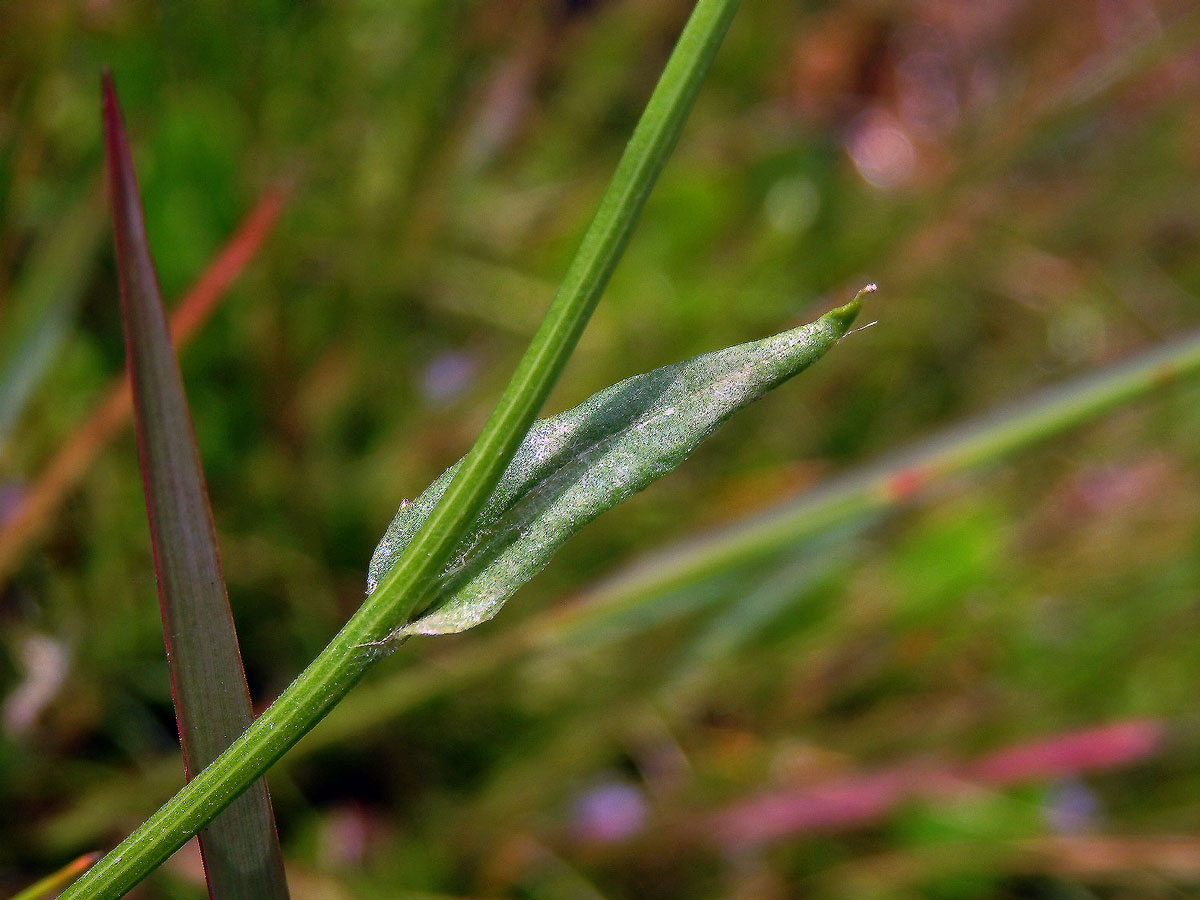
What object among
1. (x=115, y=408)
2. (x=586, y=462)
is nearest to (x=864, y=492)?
(x=586, y=462)

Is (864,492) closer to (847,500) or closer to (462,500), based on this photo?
(847,500)

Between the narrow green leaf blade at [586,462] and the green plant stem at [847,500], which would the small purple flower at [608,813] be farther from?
the narrow green leaf blade at [586,462]

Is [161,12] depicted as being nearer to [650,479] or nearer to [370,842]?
[370,842]

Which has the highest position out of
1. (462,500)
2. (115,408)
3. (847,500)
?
(115,408)

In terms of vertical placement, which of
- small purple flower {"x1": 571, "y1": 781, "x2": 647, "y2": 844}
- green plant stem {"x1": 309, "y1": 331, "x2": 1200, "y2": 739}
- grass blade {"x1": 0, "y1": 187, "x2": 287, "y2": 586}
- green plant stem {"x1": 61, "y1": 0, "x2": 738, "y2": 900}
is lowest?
green plant stem {"x1": 61, "y1": 0, "x2": 738, "y2": 900}

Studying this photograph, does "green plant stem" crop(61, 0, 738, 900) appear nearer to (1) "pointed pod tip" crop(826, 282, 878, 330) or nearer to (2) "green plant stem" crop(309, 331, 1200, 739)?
(1) "pointed pod tip" crop(826, 282, 878, 330)

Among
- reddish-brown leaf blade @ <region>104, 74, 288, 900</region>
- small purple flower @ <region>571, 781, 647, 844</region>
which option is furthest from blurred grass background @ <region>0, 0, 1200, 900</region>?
reddish-brown leaf blade @ <region>104, 74, 288, 900</region>
